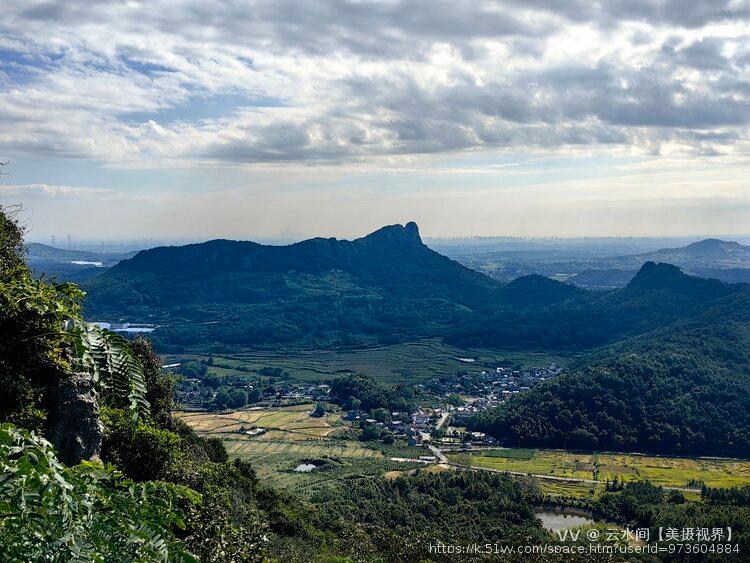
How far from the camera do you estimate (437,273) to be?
194875 millimetres

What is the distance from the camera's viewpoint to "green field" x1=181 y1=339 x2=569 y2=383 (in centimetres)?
10609

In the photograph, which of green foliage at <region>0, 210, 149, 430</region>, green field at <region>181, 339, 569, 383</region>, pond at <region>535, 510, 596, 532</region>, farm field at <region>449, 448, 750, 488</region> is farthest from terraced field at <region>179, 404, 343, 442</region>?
green foliage at <region>0, 210, 149, 430</region>

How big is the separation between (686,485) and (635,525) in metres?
15.2

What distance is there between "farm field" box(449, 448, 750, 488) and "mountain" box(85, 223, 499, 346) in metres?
79.1

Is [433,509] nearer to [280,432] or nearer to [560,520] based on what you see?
[560,520]

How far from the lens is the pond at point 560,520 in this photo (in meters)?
38.8

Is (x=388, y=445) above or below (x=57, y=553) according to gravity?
below

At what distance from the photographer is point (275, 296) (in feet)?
571

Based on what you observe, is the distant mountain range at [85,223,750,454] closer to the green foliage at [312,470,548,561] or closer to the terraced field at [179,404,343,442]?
the terraced field at [179,404,343,442]

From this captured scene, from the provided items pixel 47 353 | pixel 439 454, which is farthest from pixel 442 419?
pixel 47 353

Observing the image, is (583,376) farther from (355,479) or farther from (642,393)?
(355,479)

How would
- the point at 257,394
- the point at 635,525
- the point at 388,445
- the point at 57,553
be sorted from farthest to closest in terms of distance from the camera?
1. the point at 257,394
2. the point at 388,445
3. the point at 635,525
4. the point at 57,553

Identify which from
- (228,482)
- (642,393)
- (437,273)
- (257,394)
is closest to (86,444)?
(228,482)

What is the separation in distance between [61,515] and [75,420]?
694 centimetres
